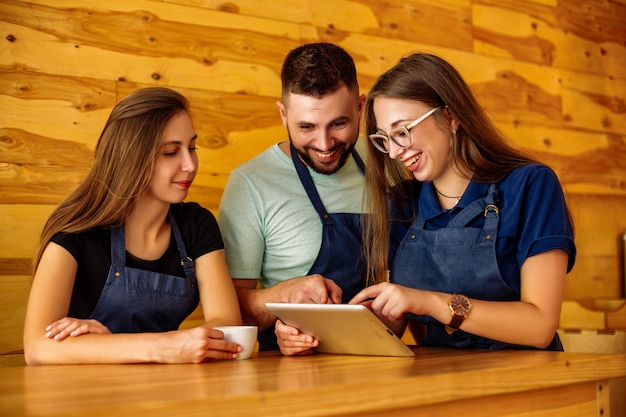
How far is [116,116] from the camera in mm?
2086

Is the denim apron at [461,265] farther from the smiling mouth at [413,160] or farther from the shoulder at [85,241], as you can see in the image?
the shoulder at [85,241]

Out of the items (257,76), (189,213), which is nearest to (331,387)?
(189,213)

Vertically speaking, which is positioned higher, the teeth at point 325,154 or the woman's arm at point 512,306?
the teeth at point 325,154

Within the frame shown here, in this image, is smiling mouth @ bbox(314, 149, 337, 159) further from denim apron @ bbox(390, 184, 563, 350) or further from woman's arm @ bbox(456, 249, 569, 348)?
woman's arm @ bbox(456, 249, 569, 348)

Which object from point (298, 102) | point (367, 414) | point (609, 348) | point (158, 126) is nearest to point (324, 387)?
point (367, 414)

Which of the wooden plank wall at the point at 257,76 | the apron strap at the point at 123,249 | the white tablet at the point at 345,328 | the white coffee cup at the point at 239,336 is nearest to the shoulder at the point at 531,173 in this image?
the white tablet at the point at 345,328

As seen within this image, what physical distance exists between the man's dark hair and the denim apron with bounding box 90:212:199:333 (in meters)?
0.61

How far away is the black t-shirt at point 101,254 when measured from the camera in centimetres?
195

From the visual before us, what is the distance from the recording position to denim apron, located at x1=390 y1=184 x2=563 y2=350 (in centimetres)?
184

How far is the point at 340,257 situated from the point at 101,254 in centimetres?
70

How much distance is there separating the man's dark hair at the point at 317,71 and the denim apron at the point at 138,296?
2.00 ft

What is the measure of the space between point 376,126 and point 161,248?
667mm

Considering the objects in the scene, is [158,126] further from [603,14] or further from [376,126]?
Result: [603,14]

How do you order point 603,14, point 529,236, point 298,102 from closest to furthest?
1. point 529,236
2. point 298,102
3. point 603,14
